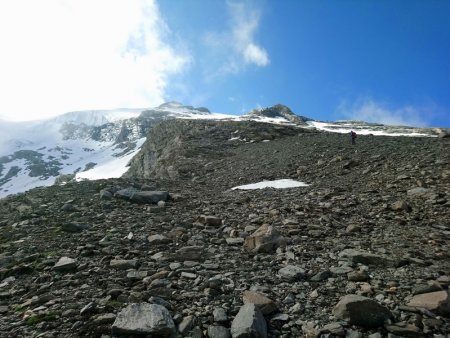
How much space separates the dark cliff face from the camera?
30234 mm

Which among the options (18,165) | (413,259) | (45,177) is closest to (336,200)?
(413,259)

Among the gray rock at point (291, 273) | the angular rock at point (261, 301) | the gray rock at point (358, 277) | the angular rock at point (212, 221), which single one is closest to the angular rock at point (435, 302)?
the gray rock at point (358, 277)

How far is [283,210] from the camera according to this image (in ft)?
36.9

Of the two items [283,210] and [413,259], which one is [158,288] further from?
[283,210]

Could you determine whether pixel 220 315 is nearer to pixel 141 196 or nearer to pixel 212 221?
pixel 212 221

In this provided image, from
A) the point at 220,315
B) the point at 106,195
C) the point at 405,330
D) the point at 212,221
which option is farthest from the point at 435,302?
the point at 106,195

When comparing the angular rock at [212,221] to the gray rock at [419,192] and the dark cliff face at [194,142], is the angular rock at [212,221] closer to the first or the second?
the gray rock at [419,192]

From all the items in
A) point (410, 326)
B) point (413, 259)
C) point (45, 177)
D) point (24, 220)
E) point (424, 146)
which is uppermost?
point (424, 146)

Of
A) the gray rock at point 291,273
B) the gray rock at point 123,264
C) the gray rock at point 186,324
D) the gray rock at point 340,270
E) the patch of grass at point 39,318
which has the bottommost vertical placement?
the patch of grass at point 39,318

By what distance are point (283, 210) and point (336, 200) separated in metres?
2.18

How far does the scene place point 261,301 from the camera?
5270 mm

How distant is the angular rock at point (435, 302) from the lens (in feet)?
15.6

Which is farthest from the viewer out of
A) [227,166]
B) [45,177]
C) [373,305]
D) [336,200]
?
[45,177]

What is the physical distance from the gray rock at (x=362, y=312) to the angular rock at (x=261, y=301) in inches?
37.4
